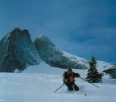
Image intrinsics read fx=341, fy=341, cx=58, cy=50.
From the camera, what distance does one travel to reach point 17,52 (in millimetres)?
123750

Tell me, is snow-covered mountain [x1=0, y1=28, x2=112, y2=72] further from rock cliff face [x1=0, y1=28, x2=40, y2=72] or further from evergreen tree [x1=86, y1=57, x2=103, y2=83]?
evergreen tree [x1=86, y1=57, x2=103, y2=83]

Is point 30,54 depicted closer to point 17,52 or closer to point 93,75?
point 17,52

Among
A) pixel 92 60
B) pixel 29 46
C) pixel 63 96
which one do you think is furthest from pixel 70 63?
pixel 63 96

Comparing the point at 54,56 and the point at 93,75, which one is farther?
the point at 54,56

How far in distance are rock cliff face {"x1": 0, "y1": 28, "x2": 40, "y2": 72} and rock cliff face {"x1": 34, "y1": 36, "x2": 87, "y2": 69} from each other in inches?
191

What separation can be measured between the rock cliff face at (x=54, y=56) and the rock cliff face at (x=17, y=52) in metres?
4.84

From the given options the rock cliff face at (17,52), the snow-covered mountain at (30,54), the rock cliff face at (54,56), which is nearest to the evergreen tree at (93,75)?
the snow-covered mountain at (30,54)

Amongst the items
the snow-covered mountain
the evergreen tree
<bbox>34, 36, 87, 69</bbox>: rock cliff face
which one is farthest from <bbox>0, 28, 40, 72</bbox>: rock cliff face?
the evergreen tree

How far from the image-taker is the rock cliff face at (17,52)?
116 meters

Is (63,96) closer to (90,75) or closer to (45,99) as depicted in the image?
(45,99)

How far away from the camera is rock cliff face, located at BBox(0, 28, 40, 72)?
116438 millimetres

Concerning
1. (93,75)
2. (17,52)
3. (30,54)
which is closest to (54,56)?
(30,54)

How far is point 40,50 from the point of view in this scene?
14588 cm

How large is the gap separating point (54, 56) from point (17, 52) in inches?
852
